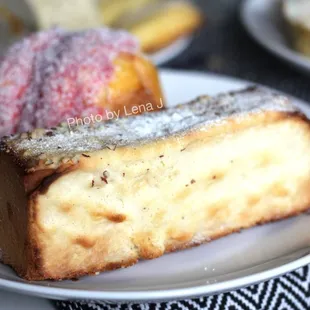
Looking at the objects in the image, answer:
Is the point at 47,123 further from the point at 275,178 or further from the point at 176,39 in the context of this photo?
the point at 176,39

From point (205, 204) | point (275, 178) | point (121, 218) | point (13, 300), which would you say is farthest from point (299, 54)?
point (13, 300)

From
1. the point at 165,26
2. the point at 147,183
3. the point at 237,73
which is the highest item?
the point at 147,183

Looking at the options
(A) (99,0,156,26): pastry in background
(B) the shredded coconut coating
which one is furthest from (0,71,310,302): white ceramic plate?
(A) (99,0,156,26): pastry in background

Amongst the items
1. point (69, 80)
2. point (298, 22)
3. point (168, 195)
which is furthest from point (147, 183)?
point (298, 22)

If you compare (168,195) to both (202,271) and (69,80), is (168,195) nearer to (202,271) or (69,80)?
(202,271)

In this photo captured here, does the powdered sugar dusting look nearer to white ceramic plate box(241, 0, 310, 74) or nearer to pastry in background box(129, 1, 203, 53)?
white ceramic plate box(241, 0, 310, 74)

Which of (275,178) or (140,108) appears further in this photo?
(140,108)

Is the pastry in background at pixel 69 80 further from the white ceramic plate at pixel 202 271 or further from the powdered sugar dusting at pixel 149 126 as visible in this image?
the white ceramic plate at pixel 202 271
